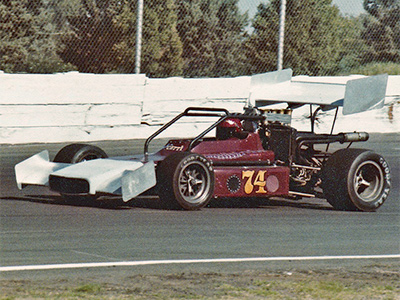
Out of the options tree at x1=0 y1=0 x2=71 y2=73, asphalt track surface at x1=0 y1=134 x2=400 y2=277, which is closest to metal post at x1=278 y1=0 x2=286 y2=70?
tree at x1=0 y1=0 x2=71 y2=73

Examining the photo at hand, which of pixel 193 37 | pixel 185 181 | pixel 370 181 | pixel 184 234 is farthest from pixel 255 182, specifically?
pixel 193 37

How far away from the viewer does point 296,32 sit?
15656 mm

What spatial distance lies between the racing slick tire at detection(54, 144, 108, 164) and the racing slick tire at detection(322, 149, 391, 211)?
2370 millimetres

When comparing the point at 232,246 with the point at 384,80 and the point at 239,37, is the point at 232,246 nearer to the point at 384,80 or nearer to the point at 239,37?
the point at 384,80

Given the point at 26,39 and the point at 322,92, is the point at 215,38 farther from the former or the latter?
the point at 322,92

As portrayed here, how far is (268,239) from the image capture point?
685cm

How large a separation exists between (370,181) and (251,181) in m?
1.26

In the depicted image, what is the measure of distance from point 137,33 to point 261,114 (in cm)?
589

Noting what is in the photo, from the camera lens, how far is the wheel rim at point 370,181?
8655mm

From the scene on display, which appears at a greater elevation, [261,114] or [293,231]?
[261,114]

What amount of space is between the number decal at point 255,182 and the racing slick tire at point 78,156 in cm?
→ 152

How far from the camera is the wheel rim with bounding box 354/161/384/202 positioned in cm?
865

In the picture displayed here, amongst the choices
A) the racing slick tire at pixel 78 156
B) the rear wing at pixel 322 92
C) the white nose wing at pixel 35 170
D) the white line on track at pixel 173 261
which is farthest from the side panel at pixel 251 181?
the white line on track at pixel 173 261

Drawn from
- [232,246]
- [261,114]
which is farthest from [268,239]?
[261,114]
